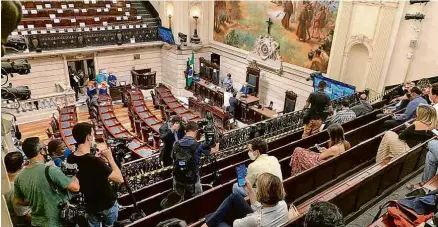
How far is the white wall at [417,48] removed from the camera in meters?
8.48

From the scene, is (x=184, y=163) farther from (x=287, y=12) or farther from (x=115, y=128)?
(x=287, y=12)

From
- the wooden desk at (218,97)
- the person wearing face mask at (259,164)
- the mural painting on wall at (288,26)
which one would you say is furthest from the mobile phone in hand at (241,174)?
the wooden desk at (218,97)

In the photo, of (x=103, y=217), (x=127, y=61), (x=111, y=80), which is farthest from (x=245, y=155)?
(x=127, y=61)

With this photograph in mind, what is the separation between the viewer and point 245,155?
5.82 m

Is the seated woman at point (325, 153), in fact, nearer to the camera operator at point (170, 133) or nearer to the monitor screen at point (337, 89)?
the camera operator at point (170, 133)

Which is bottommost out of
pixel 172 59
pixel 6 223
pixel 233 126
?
pixel 233 126

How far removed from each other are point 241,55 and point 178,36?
336 centimetres

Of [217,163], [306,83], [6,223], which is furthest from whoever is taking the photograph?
[306,83]

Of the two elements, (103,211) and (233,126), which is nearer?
(103,211)

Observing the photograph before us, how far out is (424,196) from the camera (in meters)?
3.18

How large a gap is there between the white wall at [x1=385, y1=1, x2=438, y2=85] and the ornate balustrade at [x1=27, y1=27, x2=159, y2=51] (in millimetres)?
10666

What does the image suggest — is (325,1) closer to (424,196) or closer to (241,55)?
(241,55)

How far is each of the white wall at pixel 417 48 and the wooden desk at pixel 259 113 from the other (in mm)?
4077

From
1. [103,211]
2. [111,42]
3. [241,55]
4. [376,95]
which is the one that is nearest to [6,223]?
[103,211]
